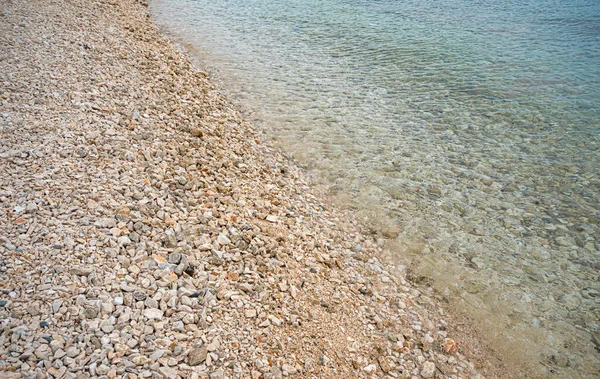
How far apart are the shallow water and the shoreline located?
3.04 feet

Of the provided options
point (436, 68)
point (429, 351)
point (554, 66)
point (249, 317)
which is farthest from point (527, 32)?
point (249, 317)

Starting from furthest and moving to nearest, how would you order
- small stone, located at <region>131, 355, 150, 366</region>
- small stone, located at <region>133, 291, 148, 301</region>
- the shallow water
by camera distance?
the shallow water → small stone, located at <region>133, 291, 148, 301</region> → small stone, located at <region>131, 355, 150, 366</region>

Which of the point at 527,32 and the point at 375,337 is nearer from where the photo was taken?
the point at 375,337

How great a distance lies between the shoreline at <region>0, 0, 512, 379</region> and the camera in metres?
3.54

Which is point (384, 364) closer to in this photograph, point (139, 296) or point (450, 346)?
point (450, 346)

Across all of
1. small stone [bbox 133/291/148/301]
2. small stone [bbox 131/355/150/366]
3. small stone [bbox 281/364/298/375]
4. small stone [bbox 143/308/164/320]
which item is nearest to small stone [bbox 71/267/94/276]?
small stone [bbox 133/291/148/301]

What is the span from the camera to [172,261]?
14.8 ft

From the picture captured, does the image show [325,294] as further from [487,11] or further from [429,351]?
[487,11]

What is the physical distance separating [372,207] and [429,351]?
10.1ft

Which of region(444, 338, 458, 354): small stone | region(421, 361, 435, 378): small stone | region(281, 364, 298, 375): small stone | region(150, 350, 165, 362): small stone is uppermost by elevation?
region(150, 350, 165, 362): small stone

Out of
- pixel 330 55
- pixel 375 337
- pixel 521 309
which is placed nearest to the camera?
pixel 375 337

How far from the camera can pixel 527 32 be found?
61.7 feet

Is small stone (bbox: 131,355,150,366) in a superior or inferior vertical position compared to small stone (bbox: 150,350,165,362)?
superior

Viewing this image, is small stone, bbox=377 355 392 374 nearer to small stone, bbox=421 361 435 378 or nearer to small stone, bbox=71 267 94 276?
small stone, bbox=421 361 435 378
